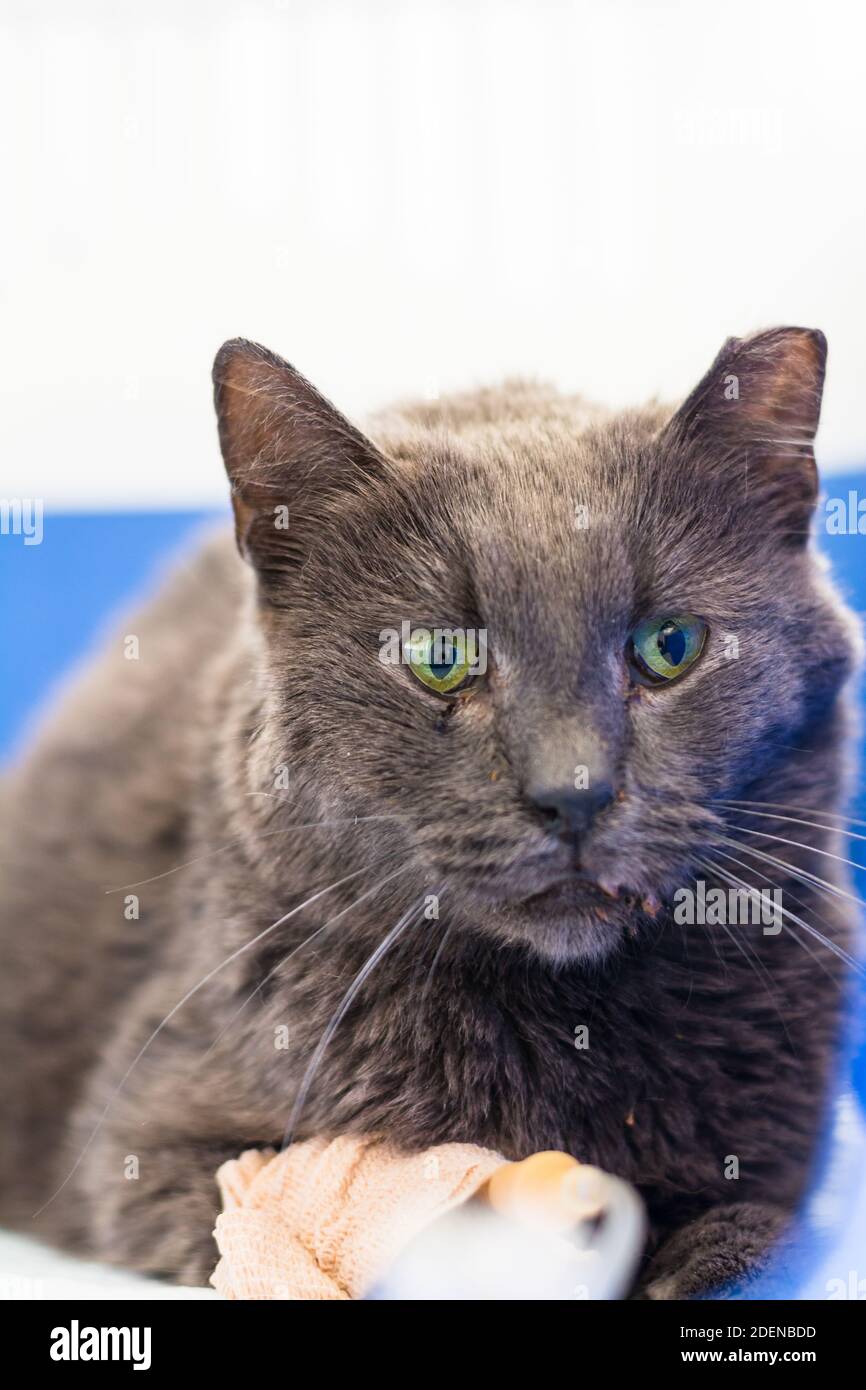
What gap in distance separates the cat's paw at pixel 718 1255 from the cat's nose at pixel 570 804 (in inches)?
17.8

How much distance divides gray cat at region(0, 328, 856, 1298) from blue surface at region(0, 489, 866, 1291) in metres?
0.12

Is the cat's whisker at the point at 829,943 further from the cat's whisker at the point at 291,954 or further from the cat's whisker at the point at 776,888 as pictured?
the cat's whisker at the point at 291,954

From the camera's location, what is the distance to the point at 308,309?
167 cm

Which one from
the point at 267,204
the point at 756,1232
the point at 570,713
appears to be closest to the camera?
the point at 570,713

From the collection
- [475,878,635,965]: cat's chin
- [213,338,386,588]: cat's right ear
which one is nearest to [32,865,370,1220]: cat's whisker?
[475,878,635,965]: cat's chin

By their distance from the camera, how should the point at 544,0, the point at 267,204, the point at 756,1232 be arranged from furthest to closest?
the point at 267,204
the point at 544,0
the point at 756,1232

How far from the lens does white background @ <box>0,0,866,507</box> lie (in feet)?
4.87

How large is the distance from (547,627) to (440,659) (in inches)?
4.4

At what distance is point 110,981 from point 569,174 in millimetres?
1192

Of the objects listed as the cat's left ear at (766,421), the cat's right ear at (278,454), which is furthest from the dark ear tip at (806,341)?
the cat's right ear at (278,454)

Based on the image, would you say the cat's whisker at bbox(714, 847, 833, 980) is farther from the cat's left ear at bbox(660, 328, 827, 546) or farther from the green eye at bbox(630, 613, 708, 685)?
the cat's left ear at bbox(660, 328, 827, 546)

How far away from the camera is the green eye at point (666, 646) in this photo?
1.22 meters
